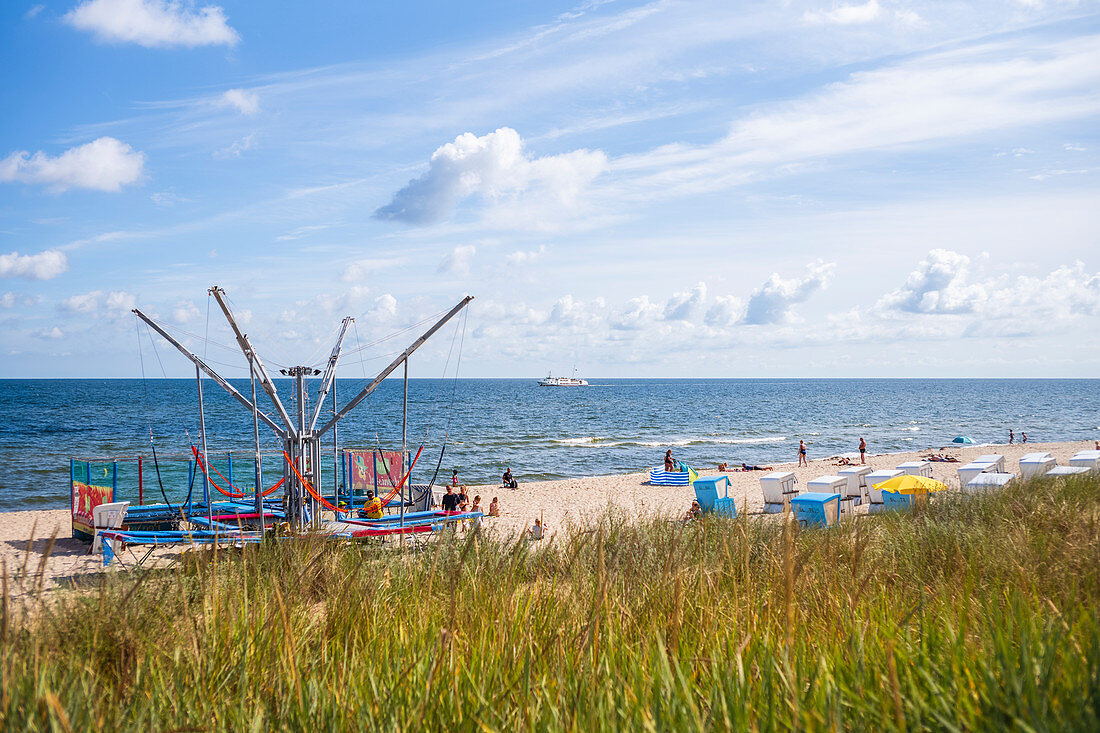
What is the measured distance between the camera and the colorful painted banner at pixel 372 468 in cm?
1988

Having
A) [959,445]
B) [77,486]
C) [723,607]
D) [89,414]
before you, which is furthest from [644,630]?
[89,414]

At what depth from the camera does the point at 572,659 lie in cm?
260

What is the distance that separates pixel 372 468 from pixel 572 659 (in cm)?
1825

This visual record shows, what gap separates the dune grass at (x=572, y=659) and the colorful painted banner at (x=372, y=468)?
1597 cm

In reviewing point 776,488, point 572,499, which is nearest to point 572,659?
point 776,488

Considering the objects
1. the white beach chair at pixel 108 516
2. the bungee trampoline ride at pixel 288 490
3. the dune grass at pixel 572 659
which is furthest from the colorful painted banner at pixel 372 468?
the dune grass at pixel 572 659

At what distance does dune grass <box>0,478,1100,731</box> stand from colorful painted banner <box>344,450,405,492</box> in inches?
629

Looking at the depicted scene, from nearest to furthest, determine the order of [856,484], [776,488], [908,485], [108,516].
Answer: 1. [108,516]
2. [908,485]
3. [856,484]
4. [776,488]

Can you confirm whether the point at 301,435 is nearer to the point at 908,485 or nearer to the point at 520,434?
the point at 908,485

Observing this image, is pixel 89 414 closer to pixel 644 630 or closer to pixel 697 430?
pixel 697 430

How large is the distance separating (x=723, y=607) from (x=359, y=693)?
194cm

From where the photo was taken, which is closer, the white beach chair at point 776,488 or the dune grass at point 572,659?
the dune grass at point 572,659

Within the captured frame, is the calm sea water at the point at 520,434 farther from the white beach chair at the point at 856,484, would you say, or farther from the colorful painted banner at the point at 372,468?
the white beach chair at the point at 856,484

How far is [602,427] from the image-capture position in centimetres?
7019
